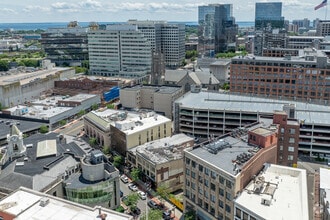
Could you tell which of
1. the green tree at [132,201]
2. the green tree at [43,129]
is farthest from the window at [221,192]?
the green tree at [43,129]

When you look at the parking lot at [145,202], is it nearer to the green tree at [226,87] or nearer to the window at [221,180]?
the window at [221,180]

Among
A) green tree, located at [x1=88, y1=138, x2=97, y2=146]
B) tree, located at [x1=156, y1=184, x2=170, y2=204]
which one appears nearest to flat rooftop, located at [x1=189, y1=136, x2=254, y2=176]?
tree, located at [x1=156, y1=184, x2=170, y2=204]

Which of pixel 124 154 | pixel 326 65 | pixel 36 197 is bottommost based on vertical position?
pixel 124 154

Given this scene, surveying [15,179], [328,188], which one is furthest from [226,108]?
[15,179]

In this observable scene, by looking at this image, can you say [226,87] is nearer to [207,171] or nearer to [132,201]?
[132,201]

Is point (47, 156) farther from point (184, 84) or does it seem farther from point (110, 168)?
point (184, 84)
